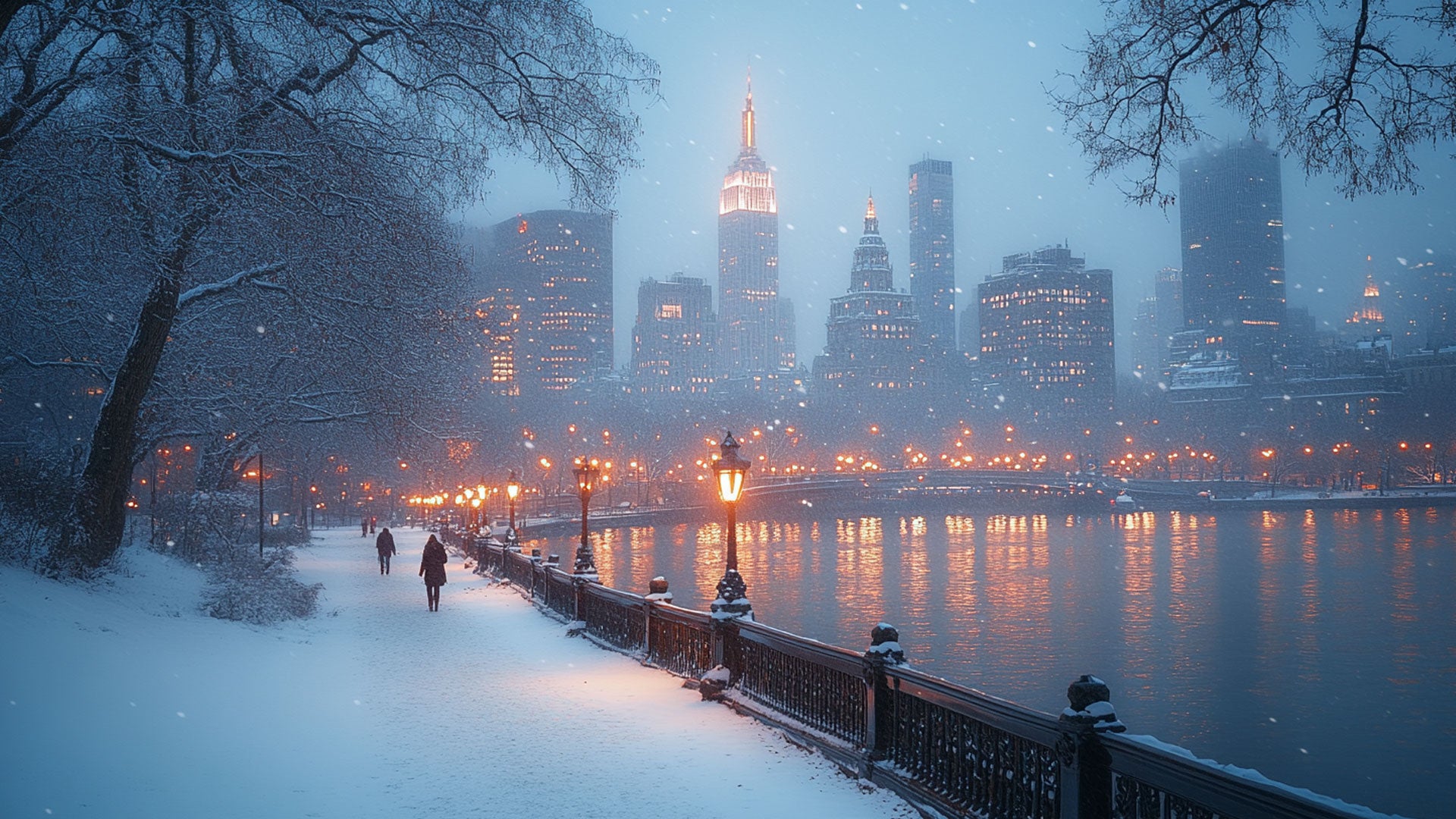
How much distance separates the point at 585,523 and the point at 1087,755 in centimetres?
2009

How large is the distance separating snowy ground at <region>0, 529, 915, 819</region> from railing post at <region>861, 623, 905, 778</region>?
394 mm

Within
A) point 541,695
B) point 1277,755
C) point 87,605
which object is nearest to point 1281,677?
point 1277,755

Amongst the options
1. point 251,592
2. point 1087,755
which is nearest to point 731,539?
point 1087,755

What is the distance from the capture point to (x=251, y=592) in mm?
19031

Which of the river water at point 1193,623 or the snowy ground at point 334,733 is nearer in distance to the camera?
the snowy ground at point 334,733

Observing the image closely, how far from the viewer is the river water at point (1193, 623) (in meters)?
23.0

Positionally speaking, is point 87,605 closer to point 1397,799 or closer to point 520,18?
point 520,18

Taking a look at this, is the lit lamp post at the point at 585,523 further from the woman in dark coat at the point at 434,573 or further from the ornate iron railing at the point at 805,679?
the ornate iron railing at the point at 805,679

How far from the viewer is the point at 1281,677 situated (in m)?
29.3

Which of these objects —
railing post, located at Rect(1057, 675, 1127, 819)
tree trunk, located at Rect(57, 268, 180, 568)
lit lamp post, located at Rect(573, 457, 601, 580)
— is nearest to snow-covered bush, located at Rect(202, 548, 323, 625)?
tree trunk, located at Rect(57, 268, 180, 568)

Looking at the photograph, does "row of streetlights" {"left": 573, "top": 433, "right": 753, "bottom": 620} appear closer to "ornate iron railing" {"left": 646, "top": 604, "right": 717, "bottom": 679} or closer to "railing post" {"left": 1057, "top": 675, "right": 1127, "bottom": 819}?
"ornate iron railing" {"left": 646, "top": 604, "right": 717, "bottom": 679}

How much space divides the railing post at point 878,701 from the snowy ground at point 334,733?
0.39 metres

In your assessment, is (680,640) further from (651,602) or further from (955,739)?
(955,739)

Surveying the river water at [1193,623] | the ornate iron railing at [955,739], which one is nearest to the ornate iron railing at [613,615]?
the ornate iron railing at [955,739]
